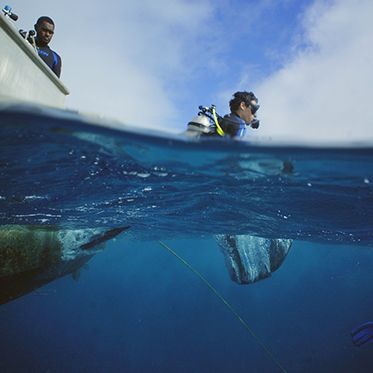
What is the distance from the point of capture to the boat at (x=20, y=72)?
4.10m

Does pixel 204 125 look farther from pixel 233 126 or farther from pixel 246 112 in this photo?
pixel 246 112

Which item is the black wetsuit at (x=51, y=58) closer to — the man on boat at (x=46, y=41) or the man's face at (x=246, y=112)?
the man on boat at (x=46, y=41)

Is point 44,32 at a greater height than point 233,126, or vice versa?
point 44,32

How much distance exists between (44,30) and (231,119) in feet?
16.0

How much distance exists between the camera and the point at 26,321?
10475 cm

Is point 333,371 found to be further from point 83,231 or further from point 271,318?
point 271,318

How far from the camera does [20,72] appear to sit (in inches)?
179

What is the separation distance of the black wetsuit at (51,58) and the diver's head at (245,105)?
4.33 metres

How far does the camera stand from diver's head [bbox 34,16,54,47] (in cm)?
654

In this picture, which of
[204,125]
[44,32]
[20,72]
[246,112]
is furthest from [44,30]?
[246,112]

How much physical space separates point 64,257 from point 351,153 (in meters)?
10.2

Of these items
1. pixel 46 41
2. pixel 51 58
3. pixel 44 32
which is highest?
pixel 44 32

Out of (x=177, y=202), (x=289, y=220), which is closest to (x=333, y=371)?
(x=289, y=220)

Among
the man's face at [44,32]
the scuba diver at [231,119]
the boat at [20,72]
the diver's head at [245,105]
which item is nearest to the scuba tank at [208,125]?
the scuba diver at [231,119]
